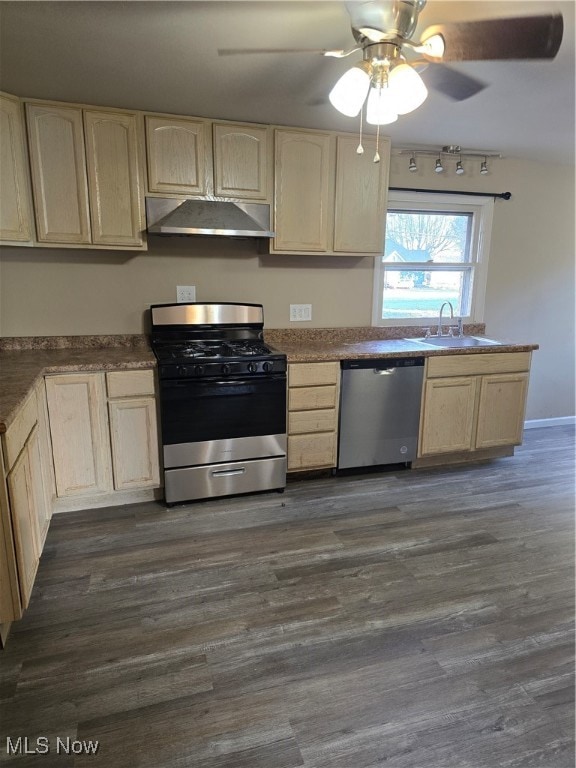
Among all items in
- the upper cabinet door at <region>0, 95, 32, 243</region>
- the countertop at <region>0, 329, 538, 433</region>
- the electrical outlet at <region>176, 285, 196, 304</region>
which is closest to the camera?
the countertop at <region>0, 329, 538, 433</region>

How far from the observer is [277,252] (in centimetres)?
310

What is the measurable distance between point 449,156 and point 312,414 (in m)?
2.30

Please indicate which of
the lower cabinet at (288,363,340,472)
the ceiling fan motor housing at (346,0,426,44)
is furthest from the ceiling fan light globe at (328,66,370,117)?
the lower cabinet at (288,363,340,472)

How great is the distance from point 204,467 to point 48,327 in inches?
53.5

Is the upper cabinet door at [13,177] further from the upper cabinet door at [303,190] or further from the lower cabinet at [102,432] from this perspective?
the upper cabinet door at [303,190]

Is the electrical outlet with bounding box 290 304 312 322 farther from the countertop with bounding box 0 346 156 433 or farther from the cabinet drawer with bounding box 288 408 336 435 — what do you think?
the countertop with bounding box 0 346 156 433

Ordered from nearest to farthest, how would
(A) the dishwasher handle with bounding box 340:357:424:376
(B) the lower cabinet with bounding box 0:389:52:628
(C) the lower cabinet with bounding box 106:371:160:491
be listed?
1. (B) the lower cabinet with bounding box 0:389:52:628
2. (C) the lower cabinet with bounding box 106:371:160:491
3. (A) the dishwasher handle with bounding box 340:357:424:376

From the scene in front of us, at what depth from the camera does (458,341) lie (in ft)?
12.2

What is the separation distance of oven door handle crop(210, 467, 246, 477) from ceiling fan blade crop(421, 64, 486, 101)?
2234mm

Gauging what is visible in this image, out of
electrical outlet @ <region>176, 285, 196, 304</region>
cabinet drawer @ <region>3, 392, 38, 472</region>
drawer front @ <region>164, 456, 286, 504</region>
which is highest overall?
electrical outlet @ <region>176, 285, 196, 304</region>

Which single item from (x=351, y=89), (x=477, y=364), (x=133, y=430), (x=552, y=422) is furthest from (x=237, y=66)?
(x=552, y=422)

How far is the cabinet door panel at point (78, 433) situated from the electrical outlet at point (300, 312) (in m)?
1.49

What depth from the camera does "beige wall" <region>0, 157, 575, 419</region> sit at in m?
2.97
